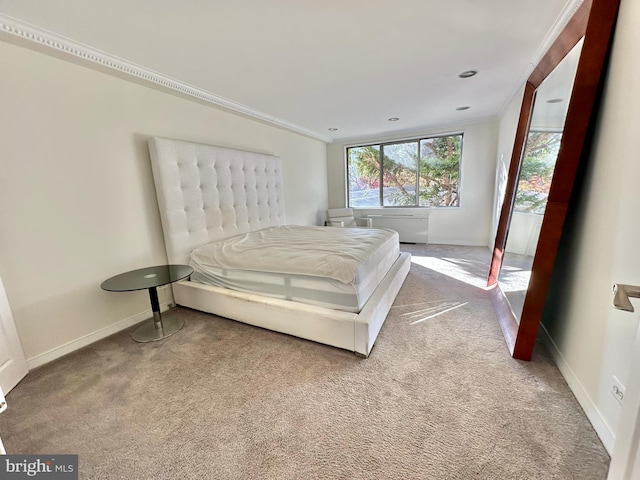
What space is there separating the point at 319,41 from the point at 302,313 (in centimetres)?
201

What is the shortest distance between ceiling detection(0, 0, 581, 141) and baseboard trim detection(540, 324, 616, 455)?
2.18 metres

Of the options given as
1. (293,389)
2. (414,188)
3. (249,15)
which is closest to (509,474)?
(293,389)

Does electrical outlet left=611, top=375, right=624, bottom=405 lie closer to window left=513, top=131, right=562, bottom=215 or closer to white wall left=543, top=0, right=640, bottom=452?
white wall left=543, top=0, right=640, bottom=452

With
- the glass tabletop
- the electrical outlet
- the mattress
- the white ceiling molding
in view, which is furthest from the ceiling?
the electrical outlet

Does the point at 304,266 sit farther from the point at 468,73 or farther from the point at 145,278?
the point at 468,73

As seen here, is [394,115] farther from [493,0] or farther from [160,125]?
[160,125]

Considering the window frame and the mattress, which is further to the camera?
the window frame

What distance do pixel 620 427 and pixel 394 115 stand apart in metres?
3.91

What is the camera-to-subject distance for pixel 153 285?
6.45 ft

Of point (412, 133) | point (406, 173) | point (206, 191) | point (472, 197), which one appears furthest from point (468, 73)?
point (206, 191)

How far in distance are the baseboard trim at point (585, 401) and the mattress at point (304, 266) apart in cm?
126

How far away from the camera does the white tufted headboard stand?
2.48 meters

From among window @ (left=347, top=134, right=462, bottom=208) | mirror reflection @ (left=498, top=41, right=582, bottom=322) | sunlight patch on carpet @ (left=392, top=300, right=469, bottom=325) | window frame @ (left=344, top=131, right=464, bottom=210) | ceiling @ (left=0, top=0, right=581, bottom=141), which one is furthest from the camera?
window @ (left=347, top=134, right=462, bottom=208)

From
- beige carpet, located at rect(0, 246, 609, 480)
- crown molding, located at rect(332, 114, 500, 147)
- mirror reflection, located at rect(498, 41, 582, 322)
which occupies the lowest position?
beige carpet, located at rect(0, 246, 609, 480)
